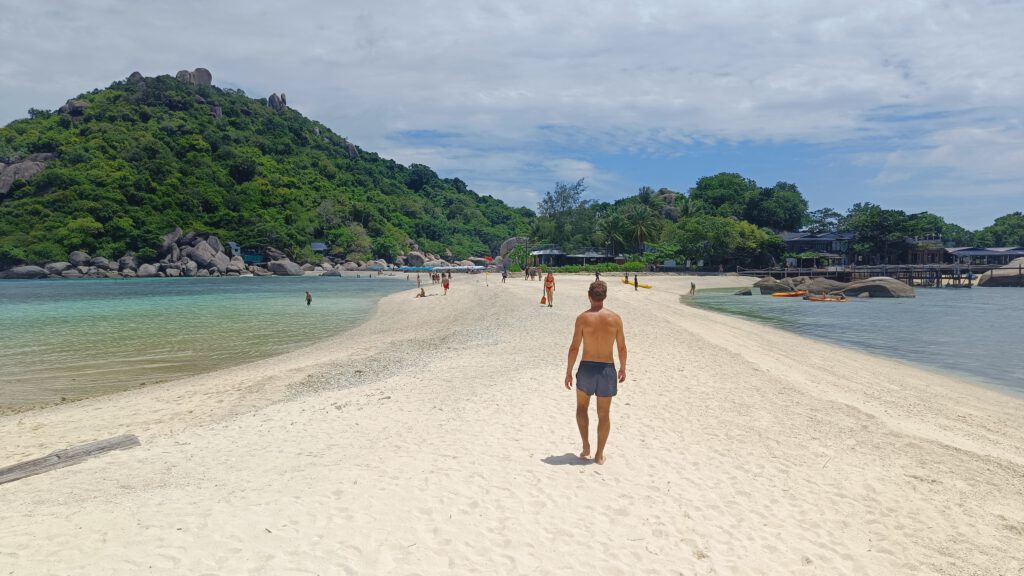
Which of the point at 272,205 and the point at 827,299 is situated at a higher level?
the point at 272,205

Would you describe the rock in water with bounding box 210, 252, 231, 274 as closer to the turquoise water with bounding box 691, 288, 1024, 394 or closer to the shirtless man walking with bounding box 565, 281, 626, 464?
the turquoise water with bounding box 691, 288, 1024, 394

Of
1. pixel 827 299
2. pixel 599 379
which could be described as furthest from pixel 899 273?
pixel 599 379

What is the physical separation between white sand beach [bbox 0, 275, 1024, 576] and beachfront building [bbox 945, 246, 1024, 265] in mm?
80336

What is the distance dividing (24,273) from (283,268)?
31649 mm

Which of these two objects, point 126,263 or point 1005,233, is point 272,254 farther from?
point 1005,233

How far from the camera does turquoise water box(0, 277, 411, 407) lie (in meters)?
13.5

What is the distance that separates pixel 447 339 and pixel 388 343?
6.37 ft

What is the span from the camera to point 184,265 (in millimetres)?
78312

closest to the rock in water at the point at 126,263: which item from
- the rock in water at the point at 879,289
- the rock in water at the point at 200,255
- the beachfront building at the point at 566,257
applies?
the rock in water at the point at 200,255

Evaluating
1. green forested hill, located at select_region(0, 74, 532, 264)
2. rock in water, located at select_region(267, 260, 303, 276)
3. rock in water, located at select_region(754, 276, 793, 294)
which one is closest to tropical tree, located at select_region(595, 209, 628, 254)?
rock in water, located at select_region(754, 276, 793, 294)

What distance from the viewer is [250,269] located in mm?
Answer: 83312

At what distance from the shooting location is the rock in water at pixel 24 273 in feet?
231

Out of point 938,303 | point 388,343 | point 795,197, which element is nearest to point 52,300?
point 388,343

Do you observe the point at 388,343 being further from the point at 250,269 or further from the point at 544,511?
the point at 250,269
